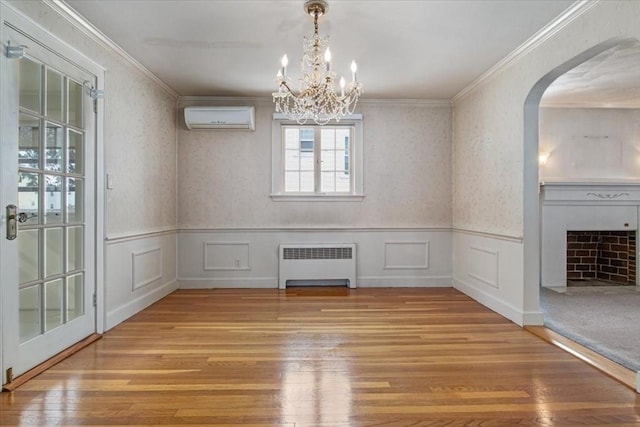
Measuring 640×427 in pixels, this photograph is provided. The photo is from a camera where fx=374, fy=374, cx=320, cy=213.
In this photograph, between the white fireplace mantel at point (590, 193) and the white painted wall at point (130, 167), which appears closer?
the white painted wall at point (130, 167)

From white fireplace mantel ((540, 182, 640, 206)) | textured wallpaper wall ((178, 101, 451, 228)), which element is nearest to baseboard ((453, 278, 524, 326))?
textured wallpaper wall ((178, 101, 451, 228))

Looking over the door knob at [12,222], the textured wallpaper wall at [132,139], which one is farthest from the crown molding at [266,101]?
the door knob at [12,222]

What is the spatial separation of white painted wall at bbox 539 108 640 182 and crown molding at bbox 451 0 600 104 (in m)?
1.64

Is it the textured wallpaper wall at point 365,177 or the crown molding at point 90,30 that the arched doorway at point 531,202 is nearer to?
the textured wallpaper wall at point 365,177

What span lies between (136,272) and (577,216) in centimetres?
533

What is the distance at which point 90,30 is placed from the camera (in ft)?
9.58

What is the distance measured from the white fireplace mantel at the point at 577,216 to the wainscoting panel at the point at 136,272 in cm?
474

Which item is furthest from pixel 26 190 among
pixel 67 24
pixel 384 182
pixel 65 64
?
pixel 384 182

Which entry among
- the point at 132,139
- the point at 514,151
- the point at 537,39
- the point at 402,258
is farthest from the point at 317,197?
the point at 537,39

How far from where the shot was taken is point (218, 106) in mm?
4758

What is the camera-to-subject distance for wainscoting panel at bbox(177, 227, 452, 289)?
4852mm

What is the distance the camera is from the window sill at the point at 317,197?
4.89 meters

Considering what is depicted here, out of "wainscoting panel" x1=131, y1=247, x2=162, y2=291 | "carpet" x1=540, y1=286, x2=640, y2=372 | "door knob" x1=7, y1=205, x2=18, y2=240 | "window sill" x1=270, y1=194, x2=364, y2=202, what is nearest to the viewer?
"door knob" x1=7, y1=205, x2=18, y2=240

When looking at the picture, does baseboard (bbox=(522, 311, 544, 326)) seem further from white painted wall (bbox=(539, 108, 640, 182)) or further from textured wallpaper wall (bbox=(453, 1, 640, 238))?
white painted wall (bbox=(539, 108, 640, 182))
